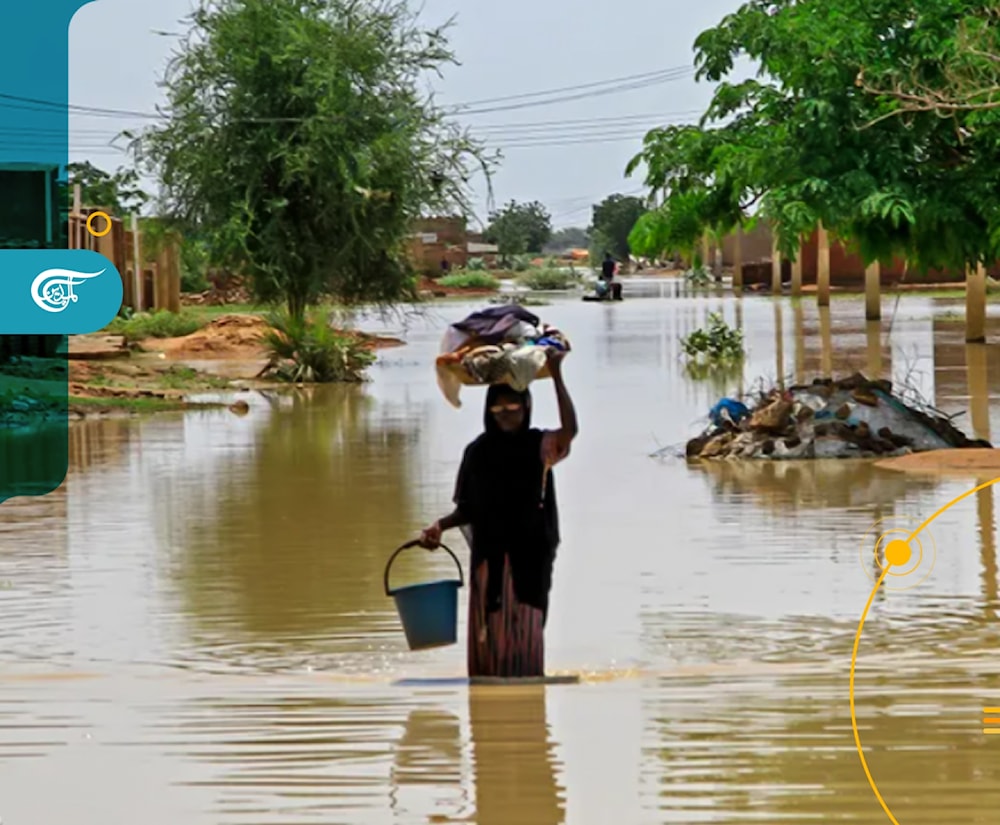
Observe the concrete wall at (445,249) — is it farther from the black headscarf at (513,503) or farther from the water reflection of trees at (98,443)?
the black headscarf at (513,503)

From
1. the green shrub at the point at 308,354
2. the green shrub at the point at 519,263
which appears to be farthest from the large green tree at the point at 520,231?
the green shrub at the point at 308,354

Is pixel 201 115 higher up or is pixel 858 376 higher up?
pixel 201 115

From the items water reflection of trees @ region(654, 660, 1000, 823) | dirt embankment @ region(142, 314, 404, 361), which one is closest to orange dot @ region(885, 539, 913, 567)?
water reflection of trees @ region(654, 660, 1000, 823)

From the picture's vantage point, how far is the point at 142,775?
745cm

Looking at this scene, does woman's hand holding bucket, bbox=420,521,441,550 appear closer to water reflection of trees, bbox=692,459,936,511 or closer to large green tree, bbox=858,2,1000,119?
water reflection of trees, bbox=692,459,936,511

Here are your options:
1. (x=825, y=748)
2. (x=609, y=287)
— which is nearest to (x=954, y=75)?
(x=825, y=748)

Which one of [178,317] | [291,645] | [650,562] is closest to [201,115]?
[178,317]

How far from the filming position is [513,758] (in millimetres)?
7637

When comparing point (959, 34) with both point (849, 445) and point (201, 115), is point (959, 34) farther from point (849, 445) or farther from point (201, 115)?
point (201, 115)

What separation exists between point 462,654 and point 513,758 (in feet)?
9.04

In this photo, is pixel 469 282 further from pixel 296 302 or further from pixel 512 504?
pixel 512 504

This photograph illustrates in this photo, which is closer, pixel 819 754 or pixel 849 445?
pixel 819 754

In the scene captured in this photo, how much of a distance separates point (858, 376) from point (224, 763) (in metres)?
13.0

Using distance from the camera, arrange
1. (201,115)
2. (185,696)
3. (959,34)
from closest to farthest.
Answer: (185,696) → (959,34) → (201,115)
